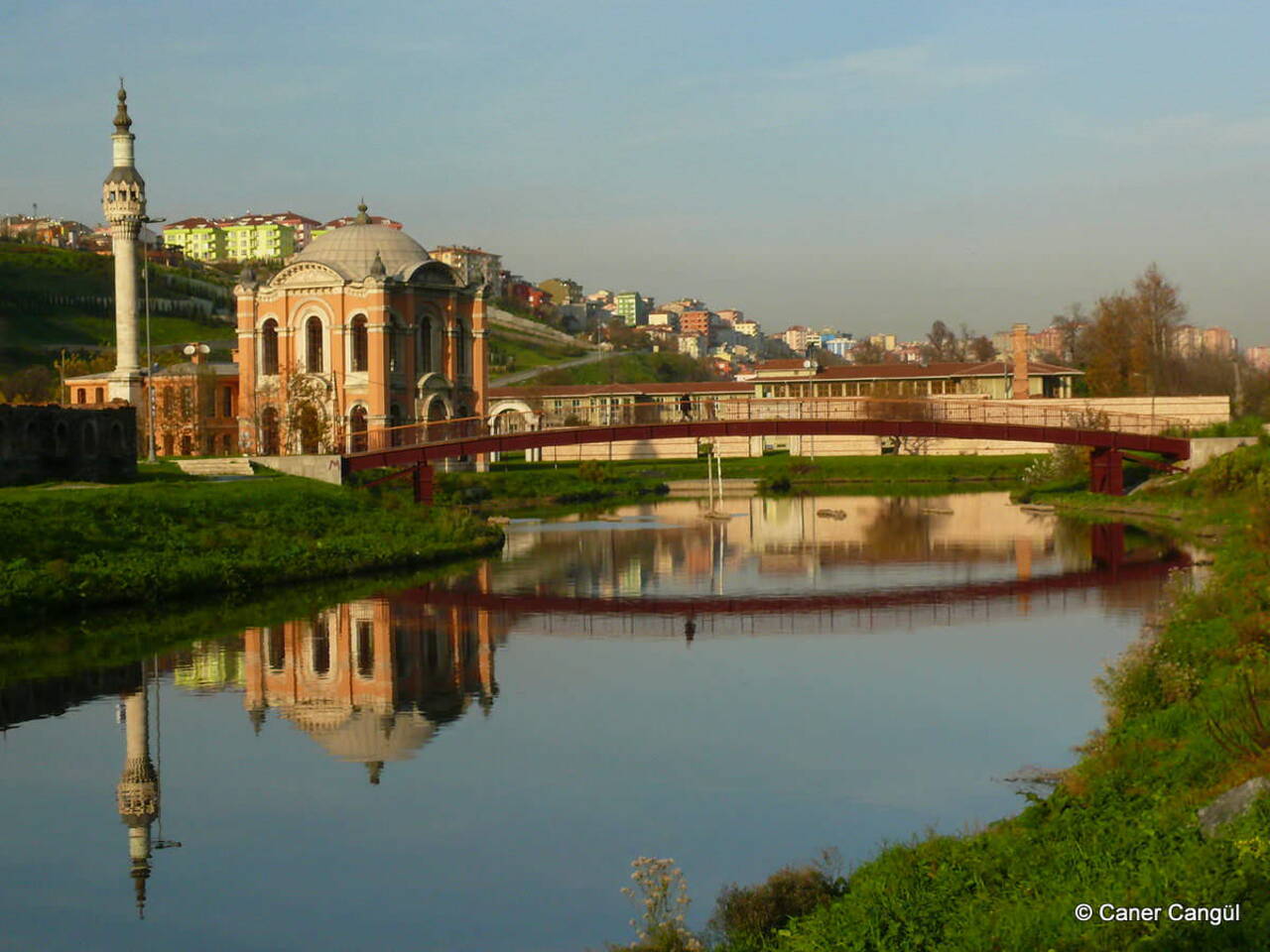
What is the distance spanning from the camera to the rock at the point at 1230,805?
12344 millimetres

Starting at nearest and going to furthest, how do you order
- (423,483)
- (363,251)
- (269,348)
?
(423,483) → (363,251) → (269,348)

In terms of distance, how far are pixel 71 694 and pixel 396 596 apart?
1284 cm

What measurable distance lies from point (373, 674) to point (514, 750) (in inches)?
276

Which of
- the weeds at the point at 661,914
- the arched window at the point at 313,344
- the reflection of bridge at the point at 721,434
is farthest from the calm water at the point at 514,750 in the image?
the arched window at the point at 313,344

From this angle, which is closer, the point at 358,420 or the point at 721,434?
the point at 721,434

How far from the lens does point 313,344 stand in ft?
250

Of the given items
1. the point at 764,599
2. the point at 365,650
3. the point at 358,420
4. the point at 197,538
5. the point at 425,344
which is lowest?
the point at 365,650

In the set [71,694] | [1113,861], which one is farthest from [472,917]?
[71,694]

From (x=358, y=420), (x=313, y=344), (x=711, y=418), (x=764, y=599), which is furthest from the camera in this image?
(x=313, y=344)

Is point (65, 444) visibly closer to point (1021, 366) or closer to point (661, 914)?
point (661, 914)

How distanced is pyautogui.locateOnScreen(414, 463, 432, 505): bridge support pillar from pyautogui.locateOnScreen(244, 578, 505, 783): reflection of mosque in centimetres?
1995

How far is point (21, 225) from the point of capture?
19275 centimetres

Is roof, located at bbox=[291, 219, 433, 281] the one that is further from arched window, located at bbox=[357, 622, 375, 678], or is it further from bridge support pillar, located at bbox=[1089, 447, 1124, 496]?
arched window, located at bbox=[357, 622, 375, 678]

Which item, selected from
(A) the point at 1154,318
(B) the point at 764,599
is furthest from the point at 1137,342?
(B) the point at 764,599
